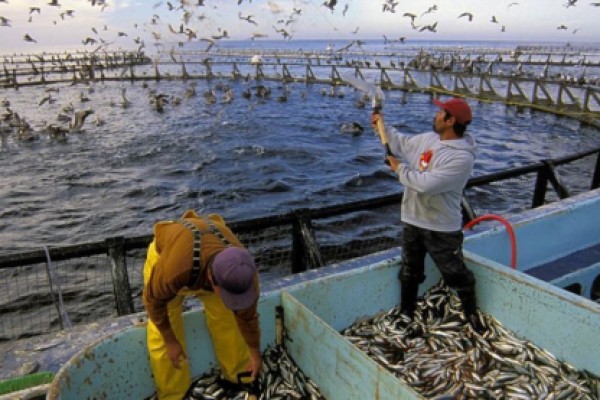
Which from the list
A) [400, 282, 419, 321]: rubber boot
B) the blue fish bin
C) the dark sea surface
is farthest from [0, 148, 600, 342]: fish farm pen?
the dark sea surface

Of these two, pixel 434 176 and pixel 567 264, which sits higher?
pixel 434 176

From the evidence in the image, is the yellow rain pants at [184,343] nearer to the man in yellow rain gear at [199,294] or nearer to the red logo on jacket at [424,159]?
the man in yellow rain gear at [199,294]

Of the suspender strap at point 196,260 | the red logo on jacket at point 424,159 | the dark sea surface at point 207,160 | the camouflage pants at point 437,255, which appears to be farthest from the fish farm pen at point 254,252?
the suspender strap at point 196,260

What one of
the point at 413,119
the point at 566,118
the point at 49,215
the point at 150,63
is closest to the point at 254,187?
the point at 49,215

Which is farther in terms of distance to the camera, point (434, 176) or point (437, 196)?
point (437, 196)

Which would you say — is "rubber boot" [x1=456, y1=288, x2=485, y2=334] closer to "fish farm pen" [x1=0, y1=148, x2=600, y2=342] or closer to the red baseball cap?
the red baseball cap

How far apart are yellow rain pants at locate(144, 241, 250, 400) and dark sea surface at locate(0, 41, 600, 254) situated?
1002 cm

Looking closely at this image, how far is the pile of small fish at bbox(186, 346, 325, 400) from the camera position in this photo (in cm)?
430

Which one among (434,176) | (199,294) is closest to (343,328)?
(199,294)

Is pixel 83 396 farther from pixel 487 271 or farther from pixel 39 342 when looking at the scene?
pixel 487 271

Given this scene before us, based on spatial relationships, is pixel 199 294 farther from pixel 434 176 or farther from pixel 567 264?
pixel 567 264

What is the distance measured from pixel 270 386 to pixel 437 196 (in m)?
2.49

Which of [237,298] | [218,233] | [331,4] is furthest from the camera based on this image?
[331,4]

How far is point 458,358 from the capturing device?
15.6 feet
